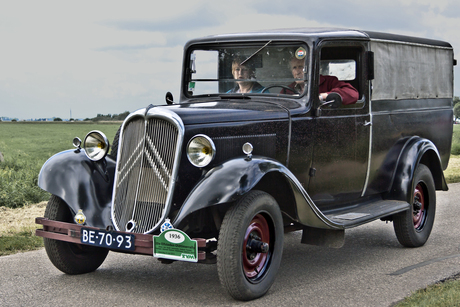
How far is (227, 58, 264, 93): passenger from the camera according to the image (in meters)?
5.59

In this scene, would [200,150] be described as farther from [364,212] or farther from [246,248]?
[364,212]

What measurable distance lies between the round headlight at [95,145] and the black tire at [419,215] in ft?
10.8

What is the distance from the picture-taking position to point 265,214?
4.48m

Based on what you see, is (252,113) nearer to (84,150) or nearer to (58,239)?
(84,150)

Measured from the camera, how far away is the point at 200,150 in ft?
14.2

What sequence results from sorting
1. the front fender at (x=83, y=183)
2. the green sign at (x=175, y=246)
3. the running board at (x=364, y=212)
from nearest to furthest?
the green sign at (x=175, y=246) → the front fender at (x=83, y=183) → the running board at (x=364, y=212)

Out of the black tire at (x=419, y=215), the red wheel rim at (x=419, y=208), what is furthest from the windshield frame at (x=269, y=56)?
the red wheel rim at (x=419, y=208)

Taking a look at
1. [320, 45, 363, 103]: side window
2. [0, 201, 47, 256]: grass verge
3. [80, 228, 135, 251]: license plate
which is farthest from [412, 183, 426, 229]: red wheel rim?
[0, 201, 47, 256]: grass verge

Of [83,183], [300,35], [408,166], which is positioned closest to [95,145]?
[83,183]

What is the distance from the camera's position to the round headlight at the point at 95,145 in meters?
5.05

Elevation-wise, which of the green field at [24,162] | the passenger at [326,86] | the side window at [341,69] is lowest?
the green field at [24,162]

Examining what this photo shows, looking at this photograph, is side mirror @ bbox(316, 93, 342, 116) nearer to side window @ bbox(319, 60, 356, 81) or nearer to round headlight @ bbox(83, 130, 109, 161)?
side window @ bbox(319, 60, 356, 81)

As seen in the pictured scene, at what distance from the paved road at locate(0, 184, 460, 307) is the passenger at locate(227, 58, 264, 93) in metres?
1.75

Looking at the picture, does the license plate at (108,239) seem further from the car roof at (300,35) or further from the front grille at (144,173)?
the car roof at (300,35)
